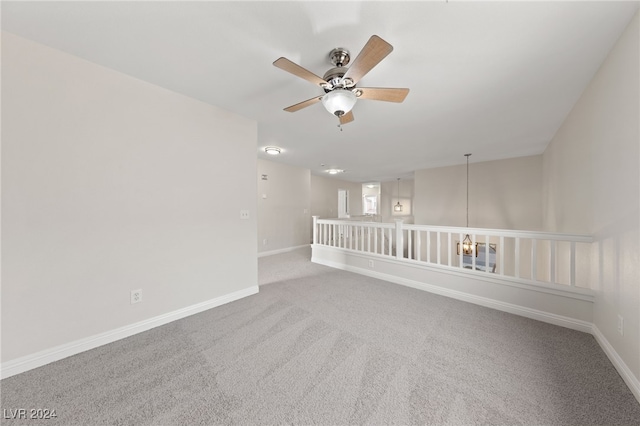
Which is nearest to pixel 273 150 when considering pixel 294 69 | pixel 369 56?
pixel 294 69

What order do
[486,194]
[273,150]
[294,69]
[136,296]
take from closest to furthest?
[294,69] → [136,296] → [273,150] → [486,194]

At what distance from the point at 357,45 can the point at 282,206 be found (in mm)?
4750

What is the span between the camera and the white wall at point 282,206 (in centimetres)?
550

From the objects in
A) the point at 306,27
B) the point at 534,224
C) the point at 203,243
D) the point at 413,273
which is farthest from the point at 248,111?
the point at 534,224

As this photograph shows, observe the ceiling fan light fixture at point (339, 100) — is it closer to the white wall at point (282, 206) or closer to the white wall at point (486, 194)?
the white wall at point (282, 206)

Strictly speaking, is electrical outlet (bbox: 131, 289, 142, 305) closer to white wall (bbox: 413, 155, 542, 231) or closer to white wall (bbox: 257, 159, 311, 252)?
white wall (bbox: 257, 159, 311, 252)

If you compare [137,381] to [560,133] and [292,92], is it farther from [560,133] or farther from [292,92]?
[560,133]

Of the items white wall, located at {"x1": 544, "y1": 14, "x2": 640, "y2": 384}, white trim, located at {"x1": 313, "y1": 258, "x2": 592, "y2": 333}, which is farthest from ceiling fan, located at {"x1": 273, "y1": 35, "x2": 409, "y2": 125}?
white trim, located at {"x1": 313, "y1": 258, "x2": 592, "y2": 333}

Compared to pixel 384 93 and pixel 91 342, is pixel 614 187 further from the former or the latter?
pixel 91 342

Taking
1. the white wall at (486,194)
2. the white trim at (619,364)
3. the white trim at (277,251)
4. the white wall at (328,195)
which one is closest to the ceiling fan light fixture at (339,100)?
the white trim at (619,364)

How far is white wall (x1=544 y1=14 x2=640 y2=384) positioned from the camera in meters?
1.39

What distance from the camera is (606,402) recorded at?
4.33ft

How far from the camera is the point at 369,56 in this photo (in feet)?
4.42

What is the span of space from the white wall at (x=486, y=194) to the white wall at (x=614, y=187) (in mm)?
3221
